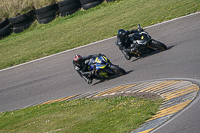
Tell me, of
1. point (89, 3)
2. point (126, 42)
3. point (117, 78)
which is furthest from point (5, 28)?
point (117, 78)

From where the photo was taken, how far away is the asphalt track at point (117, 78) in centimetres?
975

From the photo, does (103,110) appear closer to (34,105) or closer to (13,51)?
(34,105)

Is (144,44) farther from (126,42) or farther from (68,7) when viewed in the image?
(68,7)

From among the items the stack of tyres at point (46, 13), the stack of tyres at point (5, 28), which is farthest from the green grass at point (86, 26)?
the stack of tyres at point (5, 28)

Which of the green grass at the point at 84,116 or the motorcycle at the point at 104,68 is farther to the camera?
the motorcycle at the point at 104,68

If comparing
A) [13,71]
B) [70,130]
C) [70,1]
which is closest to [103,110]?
[70,130]

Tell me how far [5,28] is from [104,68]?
1644 centimetres

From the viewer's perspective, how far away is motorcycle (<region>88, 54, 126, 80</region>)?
1120 centimetres

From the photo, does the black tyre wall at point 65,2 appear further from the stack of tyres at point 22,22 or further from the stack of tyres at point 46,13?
the stack of tyres at point 22,22

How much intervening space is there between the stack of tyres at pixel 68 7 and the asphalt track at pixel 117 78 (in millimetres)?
8234

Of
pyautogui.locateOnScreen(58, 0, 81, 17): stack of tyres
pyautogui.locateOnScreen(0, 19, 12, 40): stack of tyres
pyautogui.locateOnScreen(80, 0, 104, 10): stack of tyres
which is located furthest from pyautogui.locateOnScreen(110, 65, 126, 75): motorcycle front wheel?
pyautogui.locateOnScreen(0, 19, 12, 40): stack of tyres

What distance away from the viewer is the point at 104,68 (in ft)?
36.9

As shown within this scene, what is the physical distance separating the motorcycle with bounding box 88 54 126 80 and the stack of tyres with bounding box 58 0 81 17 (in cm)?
1297

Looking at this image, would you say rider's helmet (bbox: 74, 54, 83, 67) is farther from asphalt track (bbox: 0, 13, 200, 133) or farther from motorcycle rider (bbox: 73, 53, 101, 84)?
asphalt track (bbox: 0, 13, 200, 133)
